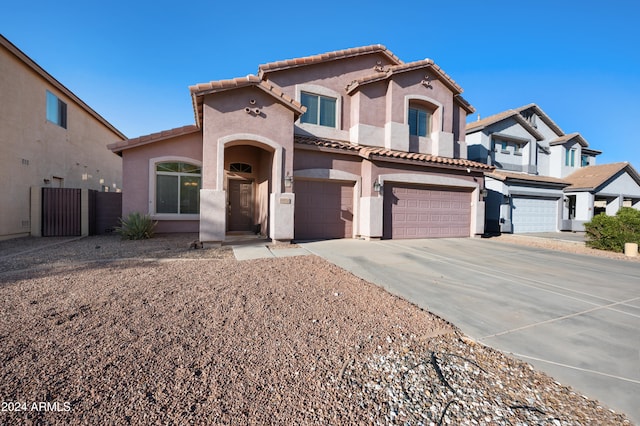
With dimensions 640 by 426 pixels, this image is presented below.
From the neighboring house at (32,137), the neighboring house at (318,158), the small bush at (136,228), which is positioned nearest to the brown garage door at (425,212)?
the neighboring house at (318,158)

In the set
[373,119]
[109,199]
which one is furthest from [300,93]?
[109,199]

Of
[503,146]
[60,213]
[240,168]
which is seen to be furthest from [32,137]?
[503,146]

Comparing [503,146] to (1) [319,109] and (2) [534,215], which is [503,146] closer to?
(2) [534,215]

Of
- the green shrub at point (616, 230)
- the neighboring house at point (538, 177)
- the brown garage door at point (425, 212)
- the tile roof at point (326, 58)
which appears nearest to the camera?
the green shrub at point (616, 230)

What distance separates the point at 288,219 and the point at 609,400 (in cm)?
788

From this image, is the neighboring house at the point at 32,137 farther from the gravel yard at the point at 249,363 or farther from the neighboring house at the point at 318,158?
the gravel yard at the point at 249,363

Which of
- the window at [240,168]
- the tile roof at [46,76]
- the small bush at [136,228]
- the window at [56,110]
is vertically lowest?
the small bush at [136,228]

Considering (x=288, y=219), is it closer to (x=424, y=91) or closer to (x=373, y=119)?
(x=373, y=119)

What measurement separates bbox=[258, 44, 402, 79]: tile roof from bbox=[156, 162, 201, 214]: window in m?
5.45

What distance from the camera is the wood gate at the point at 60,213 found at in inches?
414

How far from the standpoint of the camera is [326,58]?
1259 cm

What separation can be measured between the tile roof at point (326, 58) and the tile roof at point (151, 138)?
413 centimetres

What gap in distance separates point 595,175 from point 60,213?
3245cm

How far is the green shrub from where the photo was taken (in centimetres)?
979
